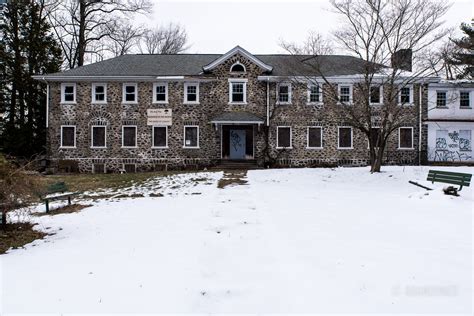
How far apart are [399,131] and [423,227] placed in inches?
702

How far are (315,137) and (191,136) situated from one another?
28.2 ft

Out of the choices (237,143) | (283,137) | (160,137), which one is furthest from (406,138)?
(160,137)

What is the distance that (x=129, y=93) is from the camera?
22422 mm

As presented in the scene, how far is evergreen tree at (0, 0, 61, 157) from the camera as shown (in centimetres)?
2477

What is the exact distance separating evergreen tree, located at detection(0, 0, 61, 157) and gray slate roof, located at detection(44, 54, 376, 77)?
5610mm

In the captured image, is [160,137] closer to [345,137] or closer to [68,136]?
[68,136]

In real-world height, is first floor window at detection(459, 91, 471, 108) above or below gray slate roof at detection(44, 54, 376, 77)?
below

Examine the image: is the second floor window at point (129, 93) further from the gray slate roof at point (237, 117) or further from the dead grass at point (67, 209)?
the dead grass at point (67, 209)

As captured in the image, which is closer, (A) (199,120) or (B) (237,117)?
(B) (237,117)

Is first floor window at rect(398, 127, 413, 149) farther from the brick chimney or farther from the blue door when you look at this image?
the blue door

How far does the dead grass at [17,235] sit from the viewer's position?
589 centimetres

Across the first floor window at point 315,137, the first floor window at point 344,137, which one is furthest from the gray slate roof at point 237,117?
the first floor window at point 344,137

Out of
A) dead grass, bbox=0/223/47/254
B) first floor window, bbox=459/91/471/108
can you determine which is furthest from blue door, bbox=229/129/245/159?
dead grass, bbox=0/223/47/254

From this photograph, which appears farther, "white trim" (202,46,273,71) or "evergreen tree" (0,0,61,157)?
"evergreen tree" (0,0,61,157)
